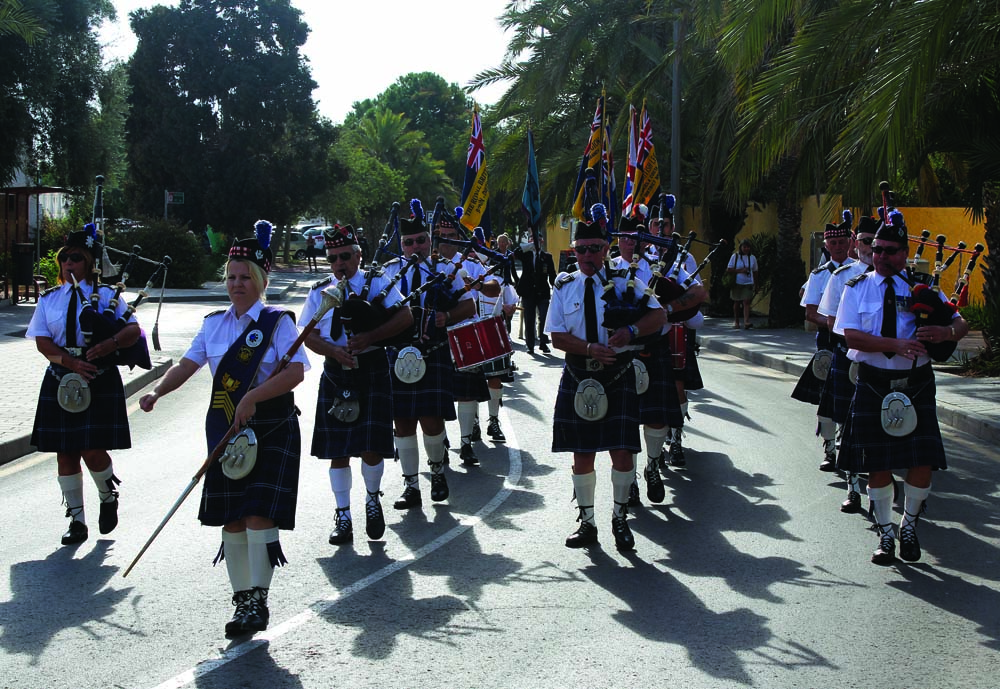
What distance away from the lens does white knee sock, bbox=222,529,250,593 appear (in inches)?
218

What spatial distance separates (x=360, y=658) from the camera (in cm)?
518

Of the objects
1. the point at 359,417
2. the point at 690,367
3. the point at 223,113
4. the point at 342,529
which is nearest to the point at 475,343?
the point at 359,417

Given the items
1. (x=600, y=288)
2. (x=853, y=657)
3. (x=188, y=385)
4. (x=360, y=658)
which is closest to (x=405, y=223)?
(x=600, y=288)

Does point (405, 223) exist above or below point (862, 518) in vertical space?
above

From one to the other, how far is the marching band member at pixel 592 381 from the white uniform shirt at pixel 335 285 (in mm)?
1061

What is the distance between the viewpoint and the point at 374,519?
7371mm

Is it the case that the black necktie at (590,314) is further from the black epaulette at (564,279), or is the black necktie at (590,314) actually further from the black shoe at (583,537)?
the black shoe at (583,537)

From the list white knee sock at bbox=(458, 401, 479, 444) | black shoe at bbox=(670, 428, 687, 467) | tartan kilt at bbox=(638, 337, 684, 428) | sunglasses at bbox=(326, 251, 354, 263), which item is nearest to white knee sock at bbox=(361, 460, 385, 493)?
sunglasses at bbox=(326, 251, 354, 263)

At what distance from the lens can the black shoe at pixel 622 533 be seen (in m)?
7.07

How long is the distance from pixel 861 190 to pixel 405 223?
595cm

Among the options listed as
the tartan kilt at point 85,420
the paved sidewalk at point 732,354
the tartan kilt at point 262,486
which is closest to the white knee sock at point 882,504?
the tartan kilt at point 262,486

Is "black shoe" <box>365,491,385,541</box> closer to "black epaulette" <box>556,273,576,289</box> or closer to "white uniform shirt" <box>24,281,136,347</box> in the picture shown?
"black epaulette" <box>556,273,576,289</box>

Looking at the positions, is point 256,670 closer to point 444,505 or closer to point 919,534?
point 444,505

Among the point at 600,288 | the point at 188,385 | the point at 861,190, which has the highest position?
the point at 861,190
